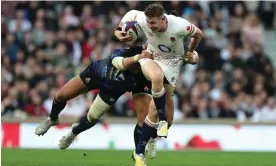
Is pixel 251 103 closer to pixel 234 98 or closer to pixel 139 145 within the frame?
pixel 234 98

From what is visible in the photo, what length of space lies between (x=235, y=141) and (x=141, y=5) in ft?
15.2

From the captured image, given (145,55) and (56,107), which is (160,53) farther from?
(56,107)

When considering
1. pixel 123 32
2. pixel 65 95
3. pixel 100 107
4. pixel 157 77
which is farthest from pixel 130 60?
pixel 65 95

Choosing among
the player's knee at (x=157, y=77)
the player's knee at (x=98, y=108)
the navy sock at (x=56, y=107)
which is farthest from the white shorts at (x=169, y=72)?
the navy sock at (x=56, y=107)

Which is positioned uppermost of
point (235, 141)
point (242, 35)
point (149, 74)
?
point (149, 74)

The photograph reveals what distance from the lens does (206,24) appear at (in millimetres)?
22641

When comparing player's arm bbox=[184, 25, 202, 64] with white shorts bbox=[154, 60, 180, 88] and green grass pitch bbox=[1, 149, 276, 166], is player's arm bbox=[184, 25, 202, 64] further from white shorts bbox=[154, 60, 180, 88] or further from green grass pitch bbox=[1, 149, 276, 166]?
green grass pitch bbox=[1, 149, 276, 166]

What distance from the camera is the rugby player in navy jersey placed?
1277 cm

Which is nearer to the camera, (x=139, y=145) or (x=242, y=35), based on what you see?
(x=139, y=145)

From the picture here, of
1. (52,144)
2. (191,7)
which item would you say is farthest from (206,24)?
(52,144)

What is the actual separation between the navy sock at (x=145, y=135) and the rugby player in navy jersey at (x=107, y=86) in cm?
104

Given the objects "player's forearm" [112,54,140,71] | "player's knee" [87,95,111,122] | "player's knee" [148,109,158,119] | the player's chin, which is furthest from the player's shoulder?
"player's knee" [87,95,111,122]

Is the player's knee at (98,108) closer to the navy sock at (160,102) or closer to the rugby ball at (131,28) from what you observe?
the rugby ball at (131,28)

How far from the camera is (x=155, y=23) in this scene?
11.6 m
